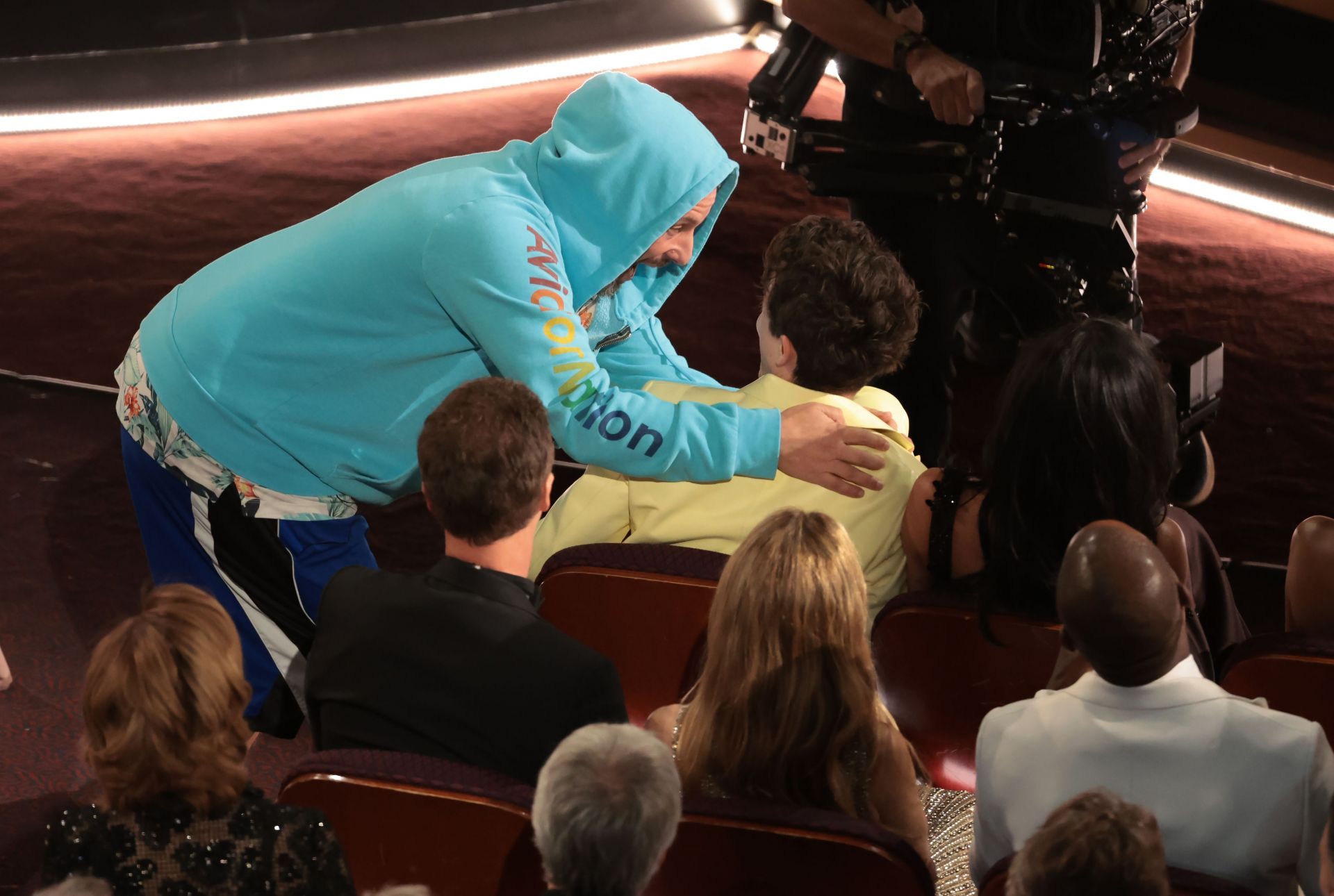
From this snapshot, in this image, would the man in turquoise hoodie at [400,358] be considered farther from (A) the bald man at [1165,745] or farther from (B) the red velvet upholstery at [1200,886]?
(B) the red velvet upholstery at [1200,886]

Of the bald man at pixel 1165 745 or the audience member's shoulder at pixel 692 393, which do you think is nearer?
the bald man at pixel 1165 745

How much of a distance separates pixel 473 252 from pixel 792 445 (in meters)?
0.50

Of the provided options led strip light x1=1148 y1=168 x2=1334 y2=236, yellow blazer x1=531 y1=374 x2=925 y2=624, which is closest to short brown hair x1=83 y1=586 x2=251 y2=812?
yellow blazer x1=531 y1=374 x2=925 y2=624

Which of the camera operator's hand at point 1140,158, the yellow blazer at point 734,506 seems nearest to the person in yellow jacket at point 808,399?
the yellow blazer at point 734,506

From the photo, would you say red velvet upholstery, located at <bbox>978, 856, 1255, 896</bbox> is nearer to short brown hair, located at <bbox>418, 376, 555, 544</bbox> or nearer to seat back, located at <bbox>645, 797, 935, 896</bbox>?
seat back, located at <bbox>645, 797, 935, 896</bbox>

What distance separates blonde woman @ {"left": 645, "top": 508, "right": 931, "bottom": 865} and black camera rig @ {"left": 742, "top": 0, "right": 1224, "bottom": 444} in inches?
50.0

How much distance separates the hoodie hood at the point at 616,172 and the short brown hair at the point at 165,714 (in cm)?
84

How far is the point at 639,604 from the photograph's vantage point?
1714 millimetres

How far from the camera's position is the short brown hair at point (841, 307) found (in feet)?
6.36

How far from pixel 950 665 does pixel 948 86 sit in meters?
1.19

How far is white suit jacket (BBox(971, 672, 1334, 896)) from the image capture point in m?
1.31

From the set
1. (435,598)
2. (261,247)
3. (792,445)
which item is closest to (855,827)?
(435,598)

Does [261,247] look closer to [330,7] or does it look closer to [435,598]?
[435,598]

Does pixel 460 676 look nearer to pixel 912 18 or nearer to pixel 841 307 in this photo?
pixel 841 307
